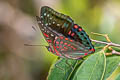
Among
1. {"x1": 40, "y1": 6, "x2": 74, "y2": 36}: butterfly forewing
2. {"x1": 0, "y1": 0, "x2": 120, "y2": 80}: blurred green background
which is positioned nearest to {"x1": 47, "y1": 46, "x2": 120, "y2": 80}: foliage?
{"x1": 40, "y1": 6, "x2": 74, "y2": 36}: butterfly forewing

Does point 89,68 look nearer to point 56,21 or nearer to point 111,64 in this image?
point 111,64

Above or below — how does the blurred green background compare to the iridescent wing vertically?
below

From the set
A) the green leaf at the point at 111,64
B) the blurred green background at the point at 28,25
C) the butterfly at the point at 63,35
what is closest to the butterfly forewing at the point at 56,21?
the butterfly at the point at 63,35

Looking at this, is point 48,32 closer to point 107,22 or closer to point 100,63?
point 100,63

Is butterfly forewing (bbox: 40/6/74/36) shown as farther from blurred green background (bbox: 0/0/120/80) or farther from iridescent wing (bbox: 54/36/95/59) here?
blurred green background (bbox: 0/0/120/80)

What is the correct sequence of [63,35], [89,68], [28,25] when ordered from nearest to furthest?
1. [89,68]
2. [63,35]
3. [28,25]

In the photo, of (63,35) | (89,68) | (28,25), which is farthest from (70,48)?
(28,25)

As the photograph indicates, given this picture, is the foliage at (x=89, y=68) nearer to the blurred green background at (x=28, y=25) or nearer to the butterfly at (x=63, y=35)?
the butterfly at (x=63, y=35)
